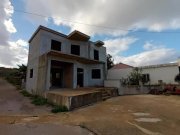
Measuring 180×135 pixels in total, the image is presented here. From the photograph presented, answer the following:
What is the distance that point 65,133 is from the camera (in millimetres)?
4801

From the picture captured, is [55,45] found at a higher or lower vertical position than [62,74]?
higher

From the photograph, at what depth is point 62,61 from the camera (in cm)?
1388

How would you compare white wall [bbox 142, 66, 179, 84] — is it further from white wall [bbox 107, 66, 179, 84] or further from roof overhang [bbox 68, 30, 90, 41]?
roof overhang [bbox 68, 30, 90, 41]

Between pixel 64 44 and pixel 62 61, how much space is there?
2.81 meters

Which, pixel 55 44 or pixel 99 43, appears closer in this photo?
pixel 55 44

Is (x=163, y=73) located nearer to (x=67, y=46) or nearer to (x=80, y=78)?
(x=80, y=78)

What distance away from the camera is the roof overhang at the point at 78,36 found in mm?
16000

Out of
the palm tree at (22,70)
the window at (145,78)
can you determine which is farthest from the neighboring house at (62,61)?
the palm tree at (22,70)

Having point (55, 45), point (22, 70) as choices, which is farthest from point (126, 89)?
point (22, 70)

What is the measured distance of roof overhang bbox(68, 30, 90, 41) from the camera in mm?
16000

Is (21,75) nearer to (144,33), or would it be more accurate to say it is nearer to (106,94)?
(106,94)

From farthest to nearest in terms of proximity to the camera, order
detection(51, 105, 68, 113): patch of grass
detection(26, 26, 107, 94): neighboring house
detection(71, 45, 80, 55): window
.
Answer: detection(71, 45, 80, 55): window → detection(26, 26, 107, 94): neighboring house → detection(51, 105, 68, 113): patch of grass

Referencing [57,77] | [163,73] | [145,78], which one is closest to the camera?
[57,77]

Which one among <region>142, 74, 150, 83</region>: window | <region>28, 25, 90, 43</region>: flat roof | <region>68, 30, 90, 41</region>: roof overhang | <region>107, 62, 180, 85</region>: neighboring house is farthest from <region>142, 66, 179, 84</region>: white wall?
<region>28, 25, 90, 43</region>: flat roof
